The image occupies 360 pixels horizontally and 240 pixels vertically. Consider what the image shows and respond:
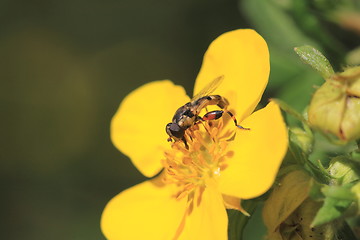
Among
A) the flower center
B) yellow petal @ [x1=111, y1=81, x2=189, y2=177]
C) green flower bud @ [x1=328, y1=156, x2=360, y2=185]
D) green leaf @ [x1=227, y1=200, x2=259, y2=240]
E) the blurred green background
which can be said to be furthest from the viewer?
the blurred green background

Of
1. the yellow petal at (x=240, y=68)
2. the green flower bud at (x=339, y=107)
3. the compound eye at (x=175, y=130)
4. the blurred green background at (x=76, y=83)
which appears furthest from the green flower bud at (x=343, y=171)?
the blurred green background at (x=76, y=83)

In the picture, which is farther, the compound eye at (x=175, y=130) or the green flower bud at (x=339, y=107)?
the compound eye at (x=175, y=130)

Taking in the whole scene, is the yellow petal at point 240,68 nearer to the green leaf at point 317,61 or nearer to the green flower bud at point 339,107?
the green leaf at point 317,61

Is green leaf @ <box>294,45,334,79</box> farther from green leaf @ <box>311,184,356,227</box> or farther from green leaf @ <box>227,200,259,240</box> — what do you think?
green leaf @ <box>227,200,259,240</box>

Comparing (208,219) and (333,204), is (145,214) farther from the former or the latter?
(333,204)

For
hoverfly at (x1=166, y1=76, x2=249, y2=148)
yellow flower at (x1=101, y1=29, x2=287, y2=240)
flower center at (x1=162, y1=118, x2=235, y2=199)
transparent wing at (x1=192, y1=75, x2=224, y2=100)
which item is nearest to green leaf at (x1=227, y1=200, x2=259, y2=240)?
yellow flower at (x1=101, y1=29, x2=287, y2=240)

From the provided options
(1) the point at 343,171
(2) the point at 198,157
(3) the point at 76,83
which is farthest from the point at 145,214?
(3) the point at 76,83
